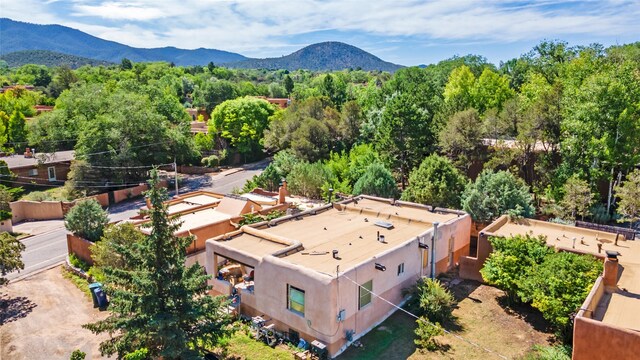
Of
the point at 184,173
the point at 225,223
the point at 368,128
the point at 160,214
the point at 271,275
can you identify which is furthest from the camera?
Answer: the point at 184,173

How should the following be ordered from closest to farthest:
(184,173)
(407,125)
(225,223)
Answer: (225,223) < (407,125) < (184,173)

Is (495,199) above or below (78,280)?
above

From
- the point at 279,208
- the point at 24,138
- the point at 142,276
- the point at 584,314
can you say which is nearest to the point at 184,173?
the point at 24,138

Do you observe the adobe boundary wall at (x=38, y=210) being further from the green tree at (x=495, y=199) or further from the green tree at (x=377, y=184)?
the green tree at (x=495, y=199)

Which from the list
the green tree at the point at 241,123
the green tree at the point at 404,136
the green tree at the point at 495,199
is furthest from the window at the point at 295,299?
the green tree at the point at 241,123

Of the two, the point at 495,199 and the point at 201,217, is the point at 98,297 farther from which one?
the point at 495,199

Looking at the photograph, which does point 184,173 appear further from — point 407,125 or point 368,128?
point 407,125

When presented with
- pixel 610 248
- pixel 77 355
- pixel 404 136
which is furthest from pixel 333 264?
pixel 404 136
